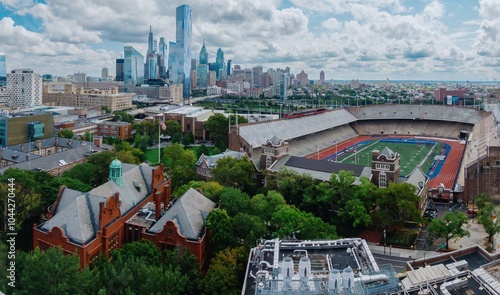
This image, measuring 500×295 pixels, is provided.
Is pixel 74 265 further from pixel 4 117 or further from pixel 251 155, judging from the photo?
pixel 4 117

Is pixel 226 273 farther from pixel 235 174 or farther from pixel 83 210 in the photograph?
pixel 235 174

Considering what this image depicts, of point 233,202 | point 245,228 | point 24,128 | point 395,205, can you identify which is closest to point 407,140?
point 395,205

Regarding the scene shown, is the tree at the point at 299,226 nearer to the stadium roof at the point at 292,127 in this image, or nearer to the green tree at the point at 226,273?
the green tree at the point at 226,273

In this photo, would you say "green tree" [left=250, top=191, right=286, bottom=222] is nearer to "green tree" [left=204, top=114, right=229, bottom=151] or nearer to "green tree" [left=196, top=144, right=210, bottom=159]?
"green tree" [left=196, top=144, right=210, bottom=159]

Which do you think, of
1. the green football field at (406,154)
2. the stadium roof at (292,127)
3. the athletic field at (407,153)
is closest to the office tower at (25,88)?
the stadium roof at (292,127)

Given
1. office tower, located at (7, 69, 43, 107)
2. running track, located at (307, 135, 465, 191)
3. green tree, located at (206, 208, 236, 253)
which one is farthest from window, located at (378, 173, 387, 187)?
office tower, located at (7, 69, 43, 107)

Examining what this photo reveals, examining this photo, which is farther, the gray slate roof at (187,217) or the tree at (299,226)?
the tree at (299,226)

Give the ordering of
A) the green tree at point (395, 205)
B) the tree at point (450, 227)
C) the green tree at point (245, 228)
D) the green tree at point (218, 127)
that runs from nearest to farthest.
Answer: the green tree at point (245, 228), the tree at point (450, 227), the green tree at point (395, 205), the green tree at point (218, 127)
